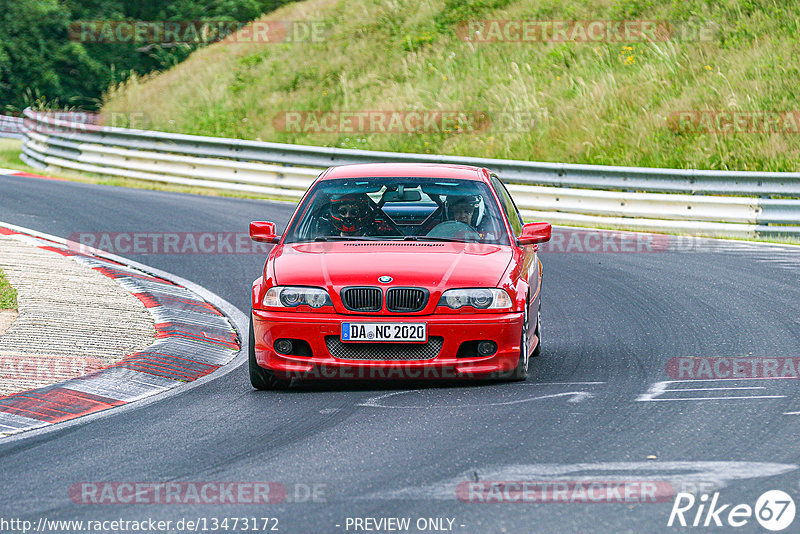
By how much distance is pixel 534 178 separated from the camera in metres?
19.5

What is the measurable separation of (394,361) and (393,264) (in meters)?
0.68

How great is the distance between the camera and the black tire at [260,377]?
7691 millimetres

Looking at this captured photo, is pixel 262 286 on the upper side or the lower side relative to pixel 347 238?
lower

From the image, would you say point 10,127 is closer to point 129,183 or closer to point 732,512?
point 129,183

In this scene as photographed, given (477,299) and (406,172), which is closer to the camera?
(477,299)

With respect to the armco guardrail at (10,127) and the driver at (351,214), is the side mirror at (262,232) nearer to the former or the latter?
the driver at (351,214)

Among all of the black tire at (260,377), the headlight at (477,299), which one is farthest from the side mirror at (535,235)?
the black tire at (260,377)

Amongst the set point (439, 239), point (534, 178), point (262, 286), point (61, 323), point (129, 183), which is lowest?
point (61, 323)

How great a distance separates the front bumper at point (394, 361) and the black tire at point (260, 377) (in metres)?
0.07

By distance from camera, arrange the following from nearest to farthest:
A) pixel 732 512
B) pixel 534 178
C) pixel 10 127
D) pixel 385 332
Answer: pixel 732 512 → pixel 385 332 → pixel 534 178 → pixel 10 127

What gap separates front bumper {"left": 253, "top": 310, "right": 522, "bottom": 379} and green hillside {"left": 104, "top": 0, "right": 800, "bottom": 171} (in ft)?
44.0

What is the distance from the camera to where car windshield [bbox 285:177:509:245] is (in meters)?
8.51

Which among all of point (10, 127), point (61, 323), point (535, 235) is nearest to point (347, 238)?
point (535, 235)

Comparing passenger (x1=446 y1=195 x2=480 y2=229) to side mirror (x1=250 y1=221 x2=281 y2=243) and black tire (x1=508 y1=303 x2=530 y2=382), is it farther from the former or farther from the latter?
side mirror (x1=250 y1=221 x2=281 y2=243)
